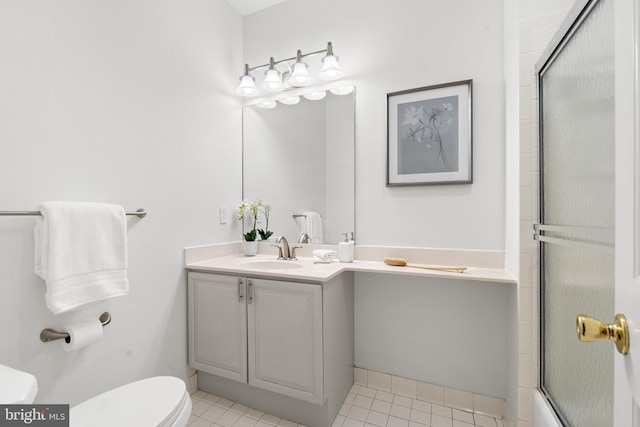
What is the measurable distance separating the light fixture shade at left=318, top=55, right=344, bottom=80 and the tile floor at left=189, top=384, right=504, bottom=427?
2.07 meters

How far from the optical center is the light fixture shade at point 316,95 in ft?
6.81

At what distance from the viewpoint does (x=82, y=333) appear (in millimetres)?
1238

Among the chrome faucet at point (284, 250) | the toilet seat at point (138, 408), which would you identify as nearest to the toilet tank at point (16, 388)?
the toilet seat at point (138, 408)

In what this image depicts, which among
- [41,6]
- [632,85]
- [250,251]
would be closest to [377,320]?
[250,251]

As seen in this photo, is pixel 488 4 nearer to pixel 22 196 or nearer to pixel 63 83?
pixel 63 83

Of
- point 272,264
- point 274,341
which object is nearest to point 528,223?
point 274,341

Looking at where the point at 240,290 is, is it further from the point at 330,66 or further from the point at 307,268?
the point at 330,66

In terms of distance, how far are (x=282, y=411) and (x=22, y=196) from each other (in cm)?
160

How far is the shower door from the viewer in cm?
51

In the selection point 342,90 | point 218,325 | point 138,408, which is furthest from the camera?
point 342,90

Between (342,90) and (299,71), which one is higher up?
(299,71)

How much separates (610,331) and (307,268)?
1.34m

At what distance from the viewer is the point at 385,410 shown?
5.53ft

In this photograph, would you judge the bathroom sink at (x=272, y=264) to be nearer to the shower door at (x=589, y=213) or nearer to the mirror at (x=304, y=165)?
the mirror at (x=304, y=165)
